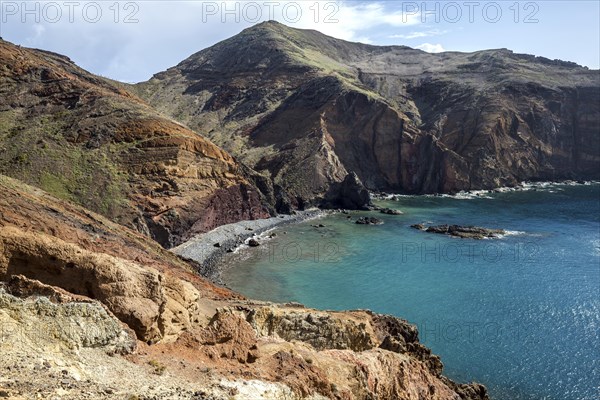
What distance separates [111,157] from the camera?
2469 inches

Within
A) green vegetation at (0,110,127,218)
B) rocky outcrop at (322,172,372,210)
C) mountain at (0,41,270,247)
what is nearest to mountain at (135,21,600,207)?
rocky outcrop at (322,172,372,210)

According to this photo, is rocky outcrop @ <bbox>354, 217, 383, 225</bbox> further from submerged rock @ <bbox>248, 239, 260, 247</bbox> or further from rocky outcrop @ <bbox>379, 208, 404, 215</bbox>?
submerged rock @ <bbox>248, 239, 260, 247</bbox>

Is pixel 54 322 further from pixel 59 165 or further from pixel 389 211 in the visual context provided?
pixel 389 211

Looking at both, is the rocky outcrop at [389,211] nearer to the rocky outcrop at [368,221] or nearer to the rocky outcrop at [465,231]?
the rocky outcrop at [368,221]

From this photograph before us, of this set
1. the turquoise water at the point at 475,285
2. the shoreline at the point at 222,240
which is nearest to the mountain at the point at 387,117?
the shoreline at the point at 222,240

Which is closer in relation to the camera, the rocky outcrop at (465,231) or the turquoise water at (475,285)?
the turquoise water at (475,285)

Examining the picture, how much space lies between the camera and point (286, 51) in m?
166

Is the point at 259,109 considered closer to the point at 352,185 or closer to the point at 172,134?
the point at 352,185

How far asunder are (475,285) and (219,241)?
3588 centimetres

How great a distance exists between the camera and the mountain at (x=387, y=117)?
117 meters

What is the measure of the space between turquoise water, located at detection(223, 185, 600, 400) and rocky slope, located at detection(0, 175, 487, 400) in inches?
374

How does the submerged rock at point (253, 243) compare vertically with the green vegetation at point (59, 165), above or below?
below

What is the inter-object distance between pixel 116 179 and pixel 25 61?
3369 cm

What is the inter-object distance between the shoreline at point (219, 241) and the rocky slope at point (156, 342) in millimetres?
28948
